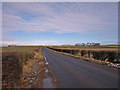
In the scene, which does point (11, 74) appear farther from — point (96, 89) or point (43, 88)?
point (96, 89)

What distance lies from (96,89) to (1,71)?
576 centimetres

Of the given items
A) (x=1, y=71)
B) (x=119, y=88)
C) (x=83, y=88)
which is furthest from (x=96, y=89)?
(x=1, y=71)

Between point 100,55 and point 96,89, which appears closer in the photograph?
point 96,89

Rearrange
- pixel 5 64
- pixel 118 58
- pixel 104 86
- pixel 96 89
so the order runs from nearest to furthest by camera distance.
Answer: pixel 96 89
pixel 104 86
pixel 5 64
pixel 118 58

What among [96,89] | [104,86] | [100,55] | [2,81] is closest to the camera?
[96,89]

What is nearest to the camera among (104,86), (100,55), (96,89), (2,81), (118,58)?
(96,89)

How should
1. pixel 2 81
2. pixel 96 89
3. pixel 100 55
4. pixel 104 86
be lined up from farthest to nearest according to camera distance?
pixel 100 55 < pixel 2 81 < pixel 104 86 < pixel 96 89

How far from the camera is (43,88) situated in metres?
4.78

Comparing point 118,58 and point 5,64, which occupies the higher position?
point 5,64

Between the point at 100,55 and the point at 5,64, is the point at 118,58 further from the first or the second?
the point at 5,64

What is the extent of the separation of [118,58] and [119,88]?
1232cm

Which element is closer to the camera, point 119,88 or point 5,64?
point 119,88

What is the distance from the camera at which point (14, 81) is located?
5.51m

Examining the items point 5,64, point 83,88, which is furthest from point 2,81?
point 83,88
